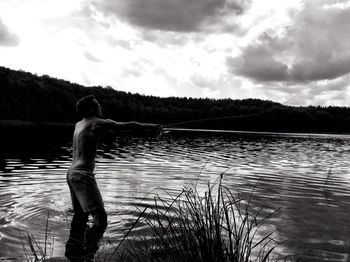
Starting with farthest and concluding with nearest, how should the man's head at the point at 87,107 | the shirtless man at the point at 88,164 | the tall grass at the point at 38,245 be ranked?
1. the man's head at the point at 87,107
2. the shirtless man at the point at 88,164
3. the tall grass at the point at 38,245

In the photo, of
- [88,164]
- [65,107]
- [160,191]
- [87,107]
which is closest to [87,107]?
[87,107]

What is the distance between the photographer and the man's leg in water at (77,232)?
5.59 metres

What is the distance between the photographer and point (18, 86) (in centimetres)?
10850

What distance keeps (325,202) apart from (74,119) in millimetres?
106919

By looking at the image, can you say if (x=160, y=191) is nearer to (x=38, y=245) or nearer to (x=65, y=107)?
(x=38, y=245)

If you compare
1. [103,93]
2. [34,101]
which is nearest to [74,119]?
[34,101]

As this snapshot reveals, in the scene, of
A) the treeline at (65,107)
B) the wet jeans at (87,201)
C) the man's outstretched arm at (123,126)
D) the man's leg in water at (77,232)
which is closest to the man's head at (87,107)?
the man's outstretched arm at (123,126)

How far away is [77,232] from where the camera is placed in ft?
20.9

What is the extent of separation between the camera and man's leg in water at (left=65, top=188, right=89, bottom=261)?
18.3 ft

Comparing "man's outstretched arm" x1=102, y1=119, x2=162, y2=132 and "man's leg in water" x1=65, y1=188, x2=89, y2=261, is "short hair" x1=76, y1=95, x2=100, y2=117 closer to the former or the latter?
"man's outstretched arm" x1=102, y1=119, x2=162, y2=132

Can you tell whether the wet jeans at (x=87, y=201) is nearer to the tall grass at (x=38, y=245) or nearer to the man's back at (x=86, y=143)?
the man's back at (x=86, y=143)

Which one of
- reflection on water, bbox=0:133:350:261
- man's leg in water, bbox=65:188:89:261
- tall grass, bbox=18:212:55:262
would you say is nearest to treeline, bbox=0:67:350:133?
reflection on water, bbox=0:133:350:261

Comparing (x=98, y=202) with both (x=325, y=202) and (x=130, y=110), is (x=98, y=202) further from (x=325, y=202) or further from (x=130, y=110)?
(x=130, y=110)

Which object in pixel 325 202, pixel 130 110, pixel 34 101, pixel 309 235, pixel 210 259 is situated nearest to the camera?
pixel 210 259
